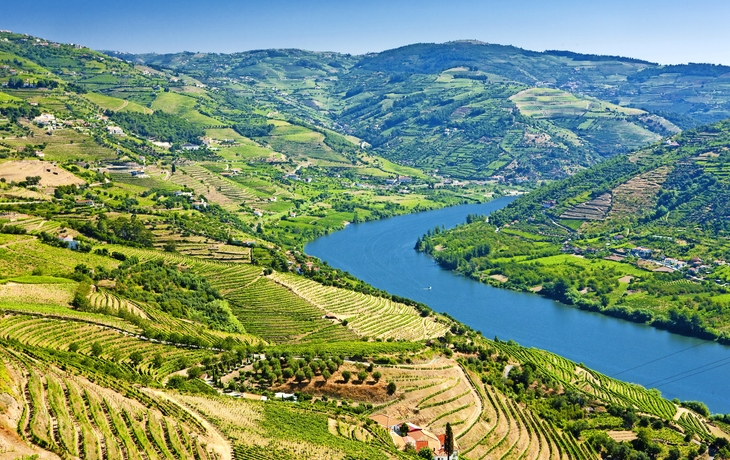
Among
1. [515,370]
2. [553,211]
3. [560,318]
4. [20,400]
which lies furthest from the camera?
[553,211]

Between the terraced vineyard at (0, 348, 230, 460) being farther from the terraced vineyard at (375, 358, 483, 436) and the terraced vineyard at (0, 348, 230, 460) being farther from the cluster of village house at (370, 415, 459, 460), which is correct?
the terraced vineyard at (375, 358, 483, 436)

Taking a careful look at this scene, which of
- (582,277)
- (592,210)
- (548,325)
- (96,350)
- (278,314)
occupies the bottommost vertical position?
(548,325)

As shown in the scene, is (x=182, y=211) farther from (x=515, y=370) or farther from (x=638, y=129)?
(x=638, y=129)

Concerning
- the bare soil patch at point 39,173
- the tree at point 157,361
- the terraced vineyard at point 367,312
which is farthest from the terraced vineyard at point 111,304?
the bare soil patch at point 39,173

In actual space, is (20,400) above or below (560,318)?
above

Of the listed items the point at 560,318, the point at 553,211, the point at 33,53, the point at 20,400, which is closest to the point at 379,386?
the point at 20,400

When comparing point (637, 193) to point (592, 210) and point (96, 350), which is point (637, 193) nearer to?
point (592, 210)

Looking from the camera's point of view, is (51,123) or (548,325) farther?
(51,123)

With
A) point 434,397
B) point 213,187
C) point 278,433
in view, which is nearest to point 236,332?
point 434,397
